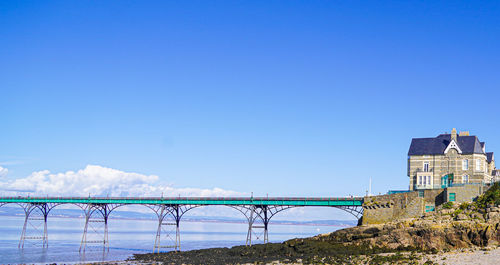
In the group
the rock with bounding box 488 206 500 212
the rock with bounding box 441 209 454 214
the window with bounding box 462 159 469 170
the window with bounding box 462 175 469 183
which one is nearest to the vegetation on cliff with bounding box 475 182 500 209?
the rock with bounding box 488 206 500 212

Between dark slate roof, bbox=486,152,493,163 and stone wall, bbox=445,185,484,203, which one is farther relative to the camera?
dark slate roof, bbox=486,152,493,163

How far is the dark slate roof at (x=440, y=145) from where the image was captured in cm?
7452

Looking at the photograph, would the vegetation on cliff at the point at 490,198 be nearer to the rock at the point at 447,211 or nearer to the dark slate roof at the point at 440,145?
the rock at the point at 447,211

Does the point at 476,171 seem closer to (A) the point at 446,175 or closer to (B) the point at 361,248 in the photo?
(A) the point at 446,175

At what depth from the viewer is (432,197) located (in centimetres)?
6738

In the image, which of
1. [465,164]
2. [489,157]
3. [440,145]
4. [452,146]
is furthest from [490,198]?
[489,157]

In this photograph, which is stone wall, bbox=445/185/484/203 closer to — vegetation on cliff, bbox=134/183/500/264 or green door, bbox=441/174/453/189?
vegetation on cliff, bbox=134/183/500/264

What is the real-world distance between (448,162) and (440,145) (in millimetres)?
3180

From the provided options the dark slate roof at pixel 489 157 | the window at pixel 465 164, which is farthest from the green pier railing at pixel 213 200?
the dark slate roof at pixel 489 157

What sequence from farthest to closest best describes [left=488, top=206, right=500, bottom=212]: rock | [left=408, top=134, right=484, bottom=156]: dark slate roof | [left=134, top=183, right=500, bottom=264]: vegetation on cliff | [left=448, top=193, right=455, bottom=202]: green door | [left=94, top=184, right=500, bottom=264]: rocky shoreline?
[left=408, top=134, right=484, bottom=156]: dark slate roof, [left=448, top=193, right=455, bottom=202]: green door, [left=488, top=206, right=500, bottom=212]: rock, [left=134, top=183, right=500, bottom=264]: vegetation on cliff, [left=94, top=184, right=500, bottom=264]: rocky shoreline

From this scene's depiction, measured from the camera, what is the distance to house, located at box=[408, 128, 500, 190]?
7356 cm

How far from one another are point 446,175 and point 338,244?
83.6 ft

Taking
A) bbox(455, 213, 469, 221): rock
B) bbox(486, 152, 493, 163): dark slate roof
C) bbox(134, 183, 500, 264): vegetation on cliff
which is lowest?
bbox(134, 183, 500, 264): vegetation on cliff

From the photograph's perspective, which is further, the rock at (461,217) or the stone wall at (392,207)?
the stone wall at (392,207)
